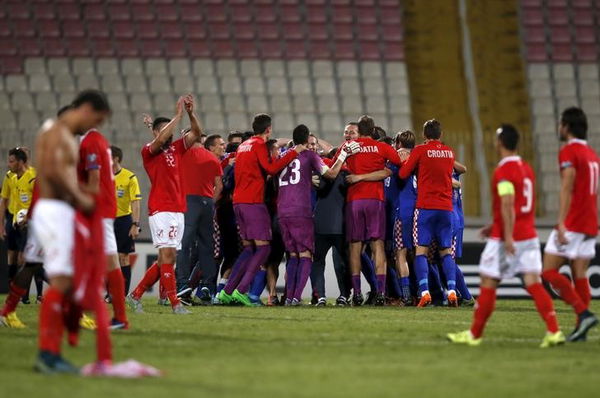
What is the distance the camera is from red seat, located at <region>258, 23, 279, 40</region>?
27531 mm

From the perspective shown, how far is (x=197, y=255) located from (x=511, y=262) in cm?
762

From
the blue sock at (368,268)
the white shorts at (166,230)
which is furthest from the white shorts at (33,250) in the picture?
the blue sock at (368,268)

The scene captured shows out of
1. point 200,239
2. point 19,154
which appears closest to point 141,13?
point 19,154

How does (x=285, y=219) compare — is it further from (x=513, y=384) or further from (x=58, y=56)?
(x=58, y=56)

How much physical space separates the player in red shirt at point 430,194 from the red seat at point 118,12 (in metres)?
14.5

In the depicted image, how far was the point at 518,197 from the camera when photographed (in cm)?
897

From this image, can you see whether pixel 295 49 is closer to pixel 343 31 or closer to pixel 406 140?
pixel 343 31

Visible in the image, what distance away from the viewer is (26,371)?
709 centimetres

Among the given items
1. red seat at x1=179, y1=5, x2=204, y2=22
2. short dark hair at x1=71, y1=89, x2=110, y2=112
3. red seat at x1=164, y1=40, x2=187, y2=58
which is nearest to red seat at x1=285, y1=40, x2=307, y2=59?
red seat at x1=179, y1=5, x2=204, y2=22

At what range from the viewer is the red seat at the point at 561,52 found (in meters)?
27.9

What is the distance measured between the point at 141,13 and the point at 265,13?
117 inches

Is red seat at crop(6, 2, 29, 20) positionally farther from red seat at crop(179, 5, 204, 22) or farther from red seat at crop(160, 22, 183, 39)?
red seat at crop(179, 5, 204, 22)

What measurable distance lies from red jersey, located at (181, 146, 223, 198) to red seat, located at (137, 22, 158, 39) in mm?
12573

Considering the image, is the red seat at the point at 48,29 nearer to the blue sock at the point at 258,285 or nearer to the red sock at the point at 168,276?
the blue sock at the point at 258,285
